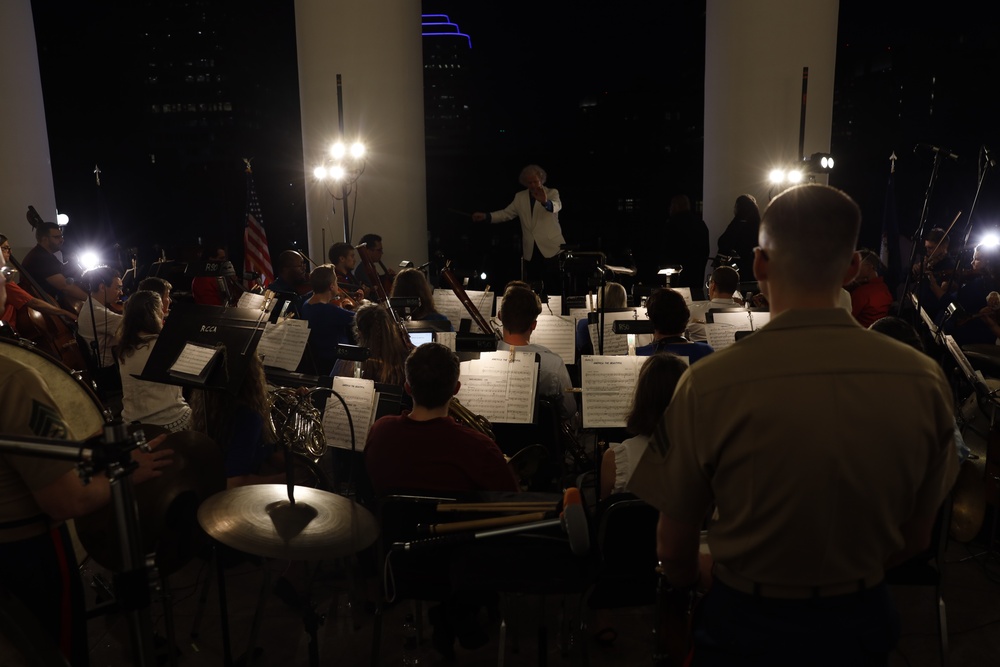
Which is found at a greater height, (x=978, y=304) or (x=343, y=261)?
(x=343, y=261)

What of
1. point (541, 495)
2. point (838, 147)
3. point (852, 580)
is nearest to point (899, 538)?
point (852, 580)

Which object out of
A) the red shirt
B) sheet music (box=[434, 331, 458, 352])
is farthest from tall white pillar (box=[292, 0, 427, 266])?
sheet music (box=[434, 331, 458, 352])

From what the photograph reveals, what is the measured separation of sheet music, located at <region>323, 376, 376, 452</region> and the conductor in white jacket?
16.0 feet

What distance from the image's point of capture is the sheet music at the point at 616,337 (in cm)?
509

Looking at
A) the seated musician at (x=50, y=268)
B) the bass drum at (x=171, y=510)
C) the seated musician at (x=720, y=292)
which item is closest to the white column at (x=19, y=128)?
the seated musician at (x=50, y=268)

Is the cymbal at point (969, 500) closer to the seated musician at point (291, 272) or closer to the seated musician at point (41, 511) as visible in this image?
the seated musician at point (41, 511)

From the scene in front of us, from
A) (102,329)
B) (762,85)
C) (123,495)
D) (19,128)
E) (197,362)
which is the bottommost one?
(102,329)

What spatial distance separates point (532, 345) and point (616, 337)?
1076 millimetres

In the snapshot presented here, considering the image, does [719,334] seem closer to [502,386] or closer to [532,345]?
[532,345]

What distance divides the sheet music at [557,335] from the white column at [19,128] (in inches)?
280

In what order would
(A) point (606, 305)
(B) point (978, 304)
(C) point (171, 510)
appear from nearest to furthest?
(C) point (171, 510) < (A) point (606, 305) < (B) point (978, 304)

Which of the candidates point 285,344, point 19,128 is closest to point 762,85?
point 285,344

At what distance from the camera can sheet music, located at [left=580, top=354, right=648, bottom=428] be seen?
139 inches

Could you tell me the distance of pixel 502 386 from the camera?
149 inches
